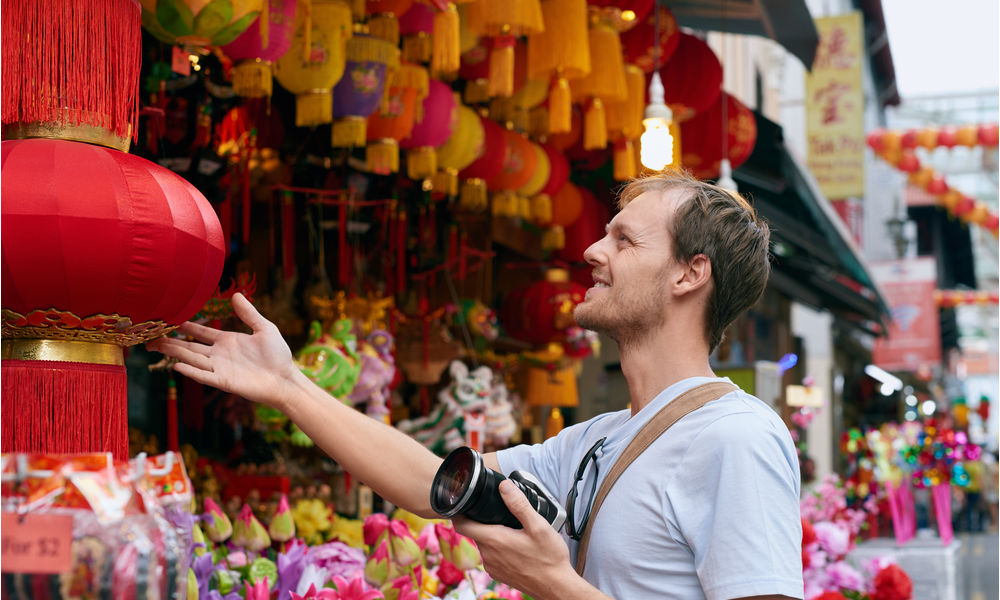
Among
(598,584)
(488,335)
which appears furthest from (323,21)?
(488,335)

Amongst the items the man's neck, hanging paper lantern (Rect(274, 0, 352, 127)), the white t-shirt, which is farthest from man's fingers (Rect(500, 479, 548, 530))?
hanging paper lantern (Rect(274, 0, 352, 127))

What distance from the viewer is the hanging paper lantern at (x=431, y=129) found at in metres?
4.29

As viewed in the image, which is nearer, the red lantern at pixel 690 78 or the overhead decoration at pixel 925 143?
the red lantern at pixel 690 78

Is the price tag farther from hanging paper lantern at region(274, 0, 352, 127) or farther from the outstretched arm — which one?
hanging paper lantern at region(274, 0, 352, 127)

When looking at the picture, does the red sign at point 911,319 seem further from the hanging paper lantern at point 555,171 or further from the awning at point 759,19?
the hanging paper lantern at point 555,171

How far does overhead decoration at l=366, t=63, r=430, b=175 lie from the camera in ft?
13.4

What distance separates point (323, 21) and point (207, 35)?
2.57ft

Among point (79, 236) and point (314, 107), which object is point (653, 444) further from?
point (314, 107)

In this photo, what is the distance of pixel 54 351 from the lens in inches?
71.4

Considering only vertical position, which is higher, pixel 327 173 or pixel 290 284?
pixel 327 173

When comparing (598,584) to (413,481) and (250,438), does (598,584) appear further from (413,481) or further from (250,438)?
(250,438)

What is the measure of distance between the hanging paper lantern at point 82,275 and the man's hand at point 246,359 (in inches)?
3.4

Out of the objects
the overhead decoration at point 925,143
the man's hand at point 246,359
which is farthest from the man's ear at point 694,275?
the overhead decoration at point 925,143

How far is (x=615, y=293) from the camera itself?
71.7 inches
